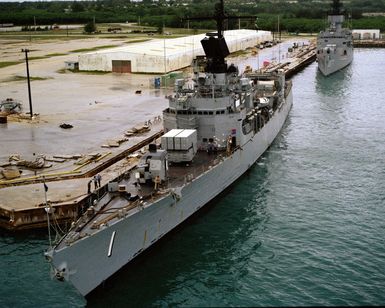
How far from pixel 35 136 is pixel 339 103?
34903mm

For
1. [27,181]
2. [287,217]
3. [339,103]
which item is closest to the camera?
[287,217]

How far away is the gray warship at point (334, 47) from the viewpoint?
8206 cm

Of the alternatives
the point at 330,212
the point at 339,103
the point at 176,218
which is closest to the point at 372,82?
the point at 339,103

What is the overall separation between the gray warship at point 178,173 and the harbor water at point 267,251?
1.03m

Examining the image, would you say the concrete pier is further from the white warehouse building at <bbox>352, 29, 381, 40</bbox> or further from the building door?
the white warehouse building at <bbox>352, 29, 381, 40</bbox>

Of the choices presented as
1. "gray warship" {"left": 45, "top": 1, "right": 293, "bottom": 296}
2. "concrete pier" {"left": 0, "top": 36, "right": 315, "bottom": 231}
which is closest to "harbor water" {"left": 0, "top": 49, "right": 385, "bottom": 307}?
"gray warship" {"left": 45, "top": 1, "right": 293, "bottom": 296}

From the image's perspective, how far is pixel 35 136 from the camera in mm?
41250

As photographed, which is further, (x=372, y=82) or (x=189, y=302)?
(x=372, y=82)

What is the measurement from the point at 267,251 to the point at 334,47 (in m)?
71.5

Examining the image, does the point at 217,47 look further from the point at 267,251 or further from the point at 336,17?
the point at 336,17

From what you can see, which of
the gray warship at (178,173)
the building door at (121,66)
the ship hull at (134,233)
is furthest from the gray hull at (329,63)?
the ship hull at (134,233)

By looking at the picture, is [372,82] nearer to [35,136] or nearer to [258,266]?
[35,136]

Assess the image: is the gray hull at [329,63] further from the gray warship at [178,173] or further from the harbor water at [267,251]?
the harbor water at [267,251]

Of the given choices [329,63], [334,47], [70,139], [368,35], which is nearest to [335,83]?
[329,63]
